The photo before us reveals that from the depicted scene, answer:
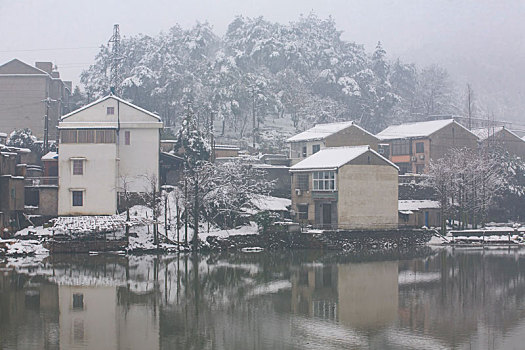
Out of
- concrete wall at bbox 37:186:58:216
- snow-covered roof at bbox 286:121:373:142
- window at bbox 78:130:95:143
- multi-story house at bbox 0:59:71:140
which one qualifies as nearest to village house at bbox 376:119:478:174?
snow-covered roof at bbox 286:121:373:142

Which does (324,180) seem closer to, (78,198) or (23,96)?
(78,198)

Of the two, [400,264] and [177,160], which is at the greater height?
[177,160]

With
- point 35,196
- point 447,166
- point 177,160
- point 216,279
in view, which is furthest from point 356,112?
point 216,279

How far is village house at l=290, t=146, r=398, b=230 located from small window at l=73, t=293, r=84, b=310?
22389 millimetres

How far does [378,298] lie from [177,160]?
1036 inches

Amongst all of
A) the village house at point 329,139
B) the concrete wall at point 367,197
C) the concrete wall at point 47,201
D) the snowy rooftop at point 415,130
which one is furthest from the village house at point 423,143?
the concrete wall at point 47,201

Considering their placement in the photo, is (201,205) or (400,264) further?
(201,205)

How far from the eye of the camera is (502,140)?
64688 millimetres

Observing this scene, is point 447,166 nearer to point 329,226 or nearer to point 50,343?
point 329,226

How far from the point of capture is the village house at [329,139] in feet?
190

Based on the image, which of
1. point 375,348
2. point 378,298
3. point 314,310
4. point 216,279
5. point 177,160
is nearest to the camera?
point 375,348

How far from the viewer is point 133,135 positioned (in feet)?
159

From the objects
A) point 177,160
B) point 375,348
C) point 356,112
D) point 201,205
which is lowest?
point 375,348

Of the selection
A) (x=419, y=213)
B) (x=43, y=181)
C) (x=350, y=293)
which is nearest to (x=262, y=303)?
(x=350, y=293)
